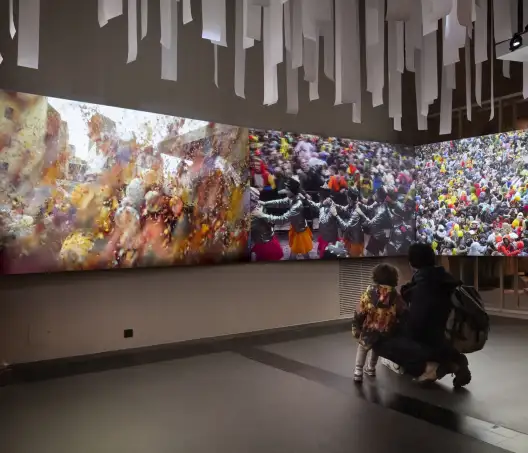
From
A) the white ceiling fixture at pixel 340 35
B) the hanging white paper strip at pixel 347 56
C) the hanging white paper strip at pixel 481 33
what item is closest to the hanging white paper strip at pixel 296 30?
the white ceiling fixture at pixel 340 35

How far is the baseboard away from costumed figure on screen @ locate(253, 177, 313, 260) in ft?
3.24

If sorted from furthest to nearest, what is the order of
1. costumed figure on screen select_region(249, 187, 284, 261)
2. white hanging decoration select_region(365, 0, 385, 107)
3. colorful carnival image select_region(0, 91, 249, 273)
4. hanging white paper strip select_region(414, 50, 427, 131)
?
costumed figure on screen select_region(249, 187, 284, 261)
colorful carnival image select_region(0, 91, 249, 273)
hanging white paper strip select_region(414, 50, 427, 131)
white hanging decoration select_region(365, 0, 385, 107)

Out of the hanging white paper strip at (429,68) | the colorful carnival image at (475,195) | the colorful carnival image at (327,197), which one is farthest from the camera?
the colorful carnival image at (475,195)

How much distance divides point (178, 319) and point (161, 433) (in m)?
2.56

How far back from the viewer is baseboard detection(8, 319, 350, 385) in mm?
4477

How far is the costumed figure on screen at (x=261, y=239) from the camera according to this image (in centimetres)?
598

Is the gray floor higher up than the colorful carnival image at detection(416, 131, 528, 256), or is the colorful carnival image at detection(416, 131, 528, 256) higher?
the colorful carnival image at detection(416, 131, 528, 256)

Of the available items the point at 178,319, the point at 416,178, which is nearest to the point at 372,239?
the point at 416,178

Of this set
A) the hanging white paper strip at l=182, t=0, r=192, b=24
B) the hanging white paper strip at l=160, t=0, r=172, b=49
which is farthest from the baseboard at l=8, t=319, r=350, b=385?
the hanging white paper strip at l=182, t=0, r=192, b=24

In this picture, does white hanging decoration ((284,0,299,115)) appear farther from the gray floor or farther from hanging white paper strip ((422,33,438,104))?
the gray floor

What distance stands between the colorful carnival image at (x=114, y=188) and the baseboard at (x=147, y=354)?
92cm

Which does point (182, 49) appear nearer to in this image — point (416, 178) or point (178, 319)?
point (178, 319)

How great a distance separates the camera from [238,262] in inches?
231

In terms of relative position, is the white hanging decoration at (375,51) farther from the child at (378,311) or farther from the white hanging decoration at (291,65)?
the child at (378,311)
